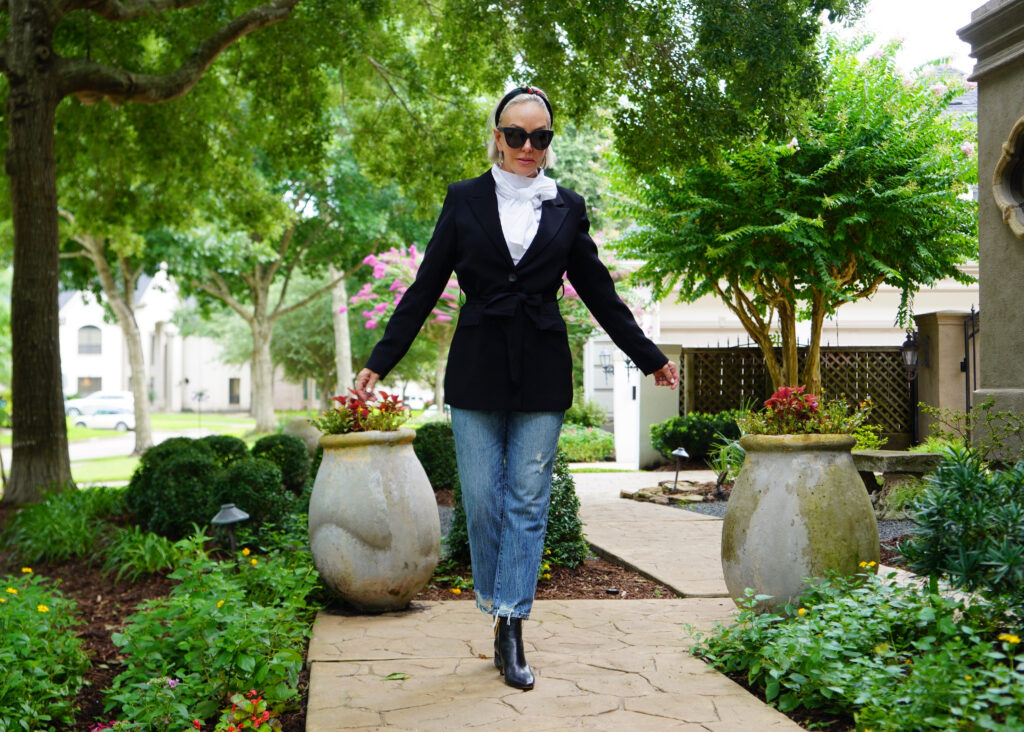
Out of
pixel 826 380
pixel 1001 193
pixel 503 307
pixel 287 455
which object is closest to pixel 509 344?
pixel 503 307

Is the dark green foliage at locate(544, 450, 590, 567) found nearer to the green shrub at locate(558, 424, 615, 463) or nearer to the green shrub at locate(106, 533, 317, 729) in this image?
the green shrub at locate(106, 533, 317, 729)

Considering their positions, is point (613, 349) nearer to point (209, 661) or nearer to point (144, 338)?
point (209, 661)

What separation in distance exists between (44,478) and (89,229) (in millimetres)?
7398

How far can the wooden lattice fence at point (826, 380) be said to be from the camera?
15922mm

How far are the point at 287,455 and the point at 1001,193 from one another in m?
6.72

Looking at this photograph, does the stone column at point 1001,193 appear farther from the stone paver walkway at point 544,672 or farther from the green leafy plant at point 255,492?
the green leafy plant at point 255,492

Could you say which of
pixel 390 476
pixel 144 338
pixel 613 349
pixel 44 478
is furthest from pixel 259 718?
pixel 144 338

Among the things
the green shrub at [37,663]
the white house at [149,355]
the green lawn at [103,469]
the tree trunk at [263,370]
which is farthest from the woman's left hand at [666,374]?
the white house at [149,355]

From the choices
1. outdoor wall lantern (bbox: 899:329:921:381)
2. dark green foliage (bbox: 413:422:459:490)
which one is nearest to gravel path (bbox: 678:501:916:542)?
dark green foliage (bbox: 413:422:459:490)

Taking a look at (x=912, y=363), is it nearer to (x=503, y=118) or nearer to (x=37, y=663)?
(x=503, y=118)

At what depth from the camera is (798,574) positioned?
3871 mm

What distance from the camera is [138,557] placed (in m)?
6.39

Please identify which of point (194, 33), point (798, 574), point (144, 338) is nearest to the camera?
point (798, 574)

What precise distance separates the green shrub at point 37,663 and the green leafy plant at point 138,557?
5.94 feet
